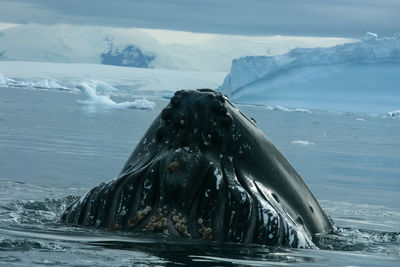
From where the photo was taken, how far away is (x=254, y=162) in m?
6.05

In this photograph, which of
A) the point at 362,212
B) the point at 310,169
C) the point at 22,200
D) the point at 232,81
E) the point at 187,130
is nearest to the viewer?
the point at 187,130

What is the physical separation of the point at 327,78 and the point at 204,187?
8076 centimetres

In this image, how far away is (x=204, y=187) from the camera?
18.3 ft

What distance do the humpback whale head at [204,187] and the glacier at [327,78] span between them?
72689mm

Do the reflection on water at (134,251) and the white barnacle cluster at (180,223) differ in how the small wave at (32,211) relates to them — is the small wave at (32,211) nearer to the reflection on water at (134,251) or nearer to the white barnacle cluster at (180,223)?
the reflection on water at (134,251)

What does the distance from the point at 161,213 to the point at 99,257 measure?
702 millimetres

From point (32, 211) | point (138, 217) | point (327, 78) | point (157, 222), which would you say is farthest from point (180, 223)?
point (327, 78)

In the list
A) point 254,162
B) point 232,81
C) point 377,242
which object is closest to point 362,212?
point 377,242

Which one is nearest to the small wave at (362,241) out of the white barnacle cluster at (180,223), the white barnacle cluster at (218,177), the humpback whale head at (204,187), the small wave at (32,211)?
the humpback whale head at (204,187)

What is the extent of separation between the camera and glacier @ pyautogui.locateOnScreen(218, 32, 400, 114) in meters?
79.4

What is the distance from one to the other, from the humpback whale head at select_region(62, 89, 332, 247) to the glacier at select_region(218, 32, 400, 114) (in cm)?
7269

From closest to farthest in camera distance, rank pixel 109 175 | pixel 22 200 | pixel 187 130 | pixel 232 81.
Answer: pixel 187 130 → pixel 22 200 → pixel 109 175 → pixel 232 81

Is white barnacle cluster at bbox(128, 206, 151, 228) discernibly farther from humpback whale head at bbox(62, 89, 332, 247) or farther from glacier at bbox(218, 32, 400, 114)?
glacier at bbox(218, 32, 400, 114)

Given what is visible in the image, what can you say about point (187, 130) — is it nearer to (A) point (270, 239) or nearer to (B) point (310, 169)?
(A) point (270, 239)
